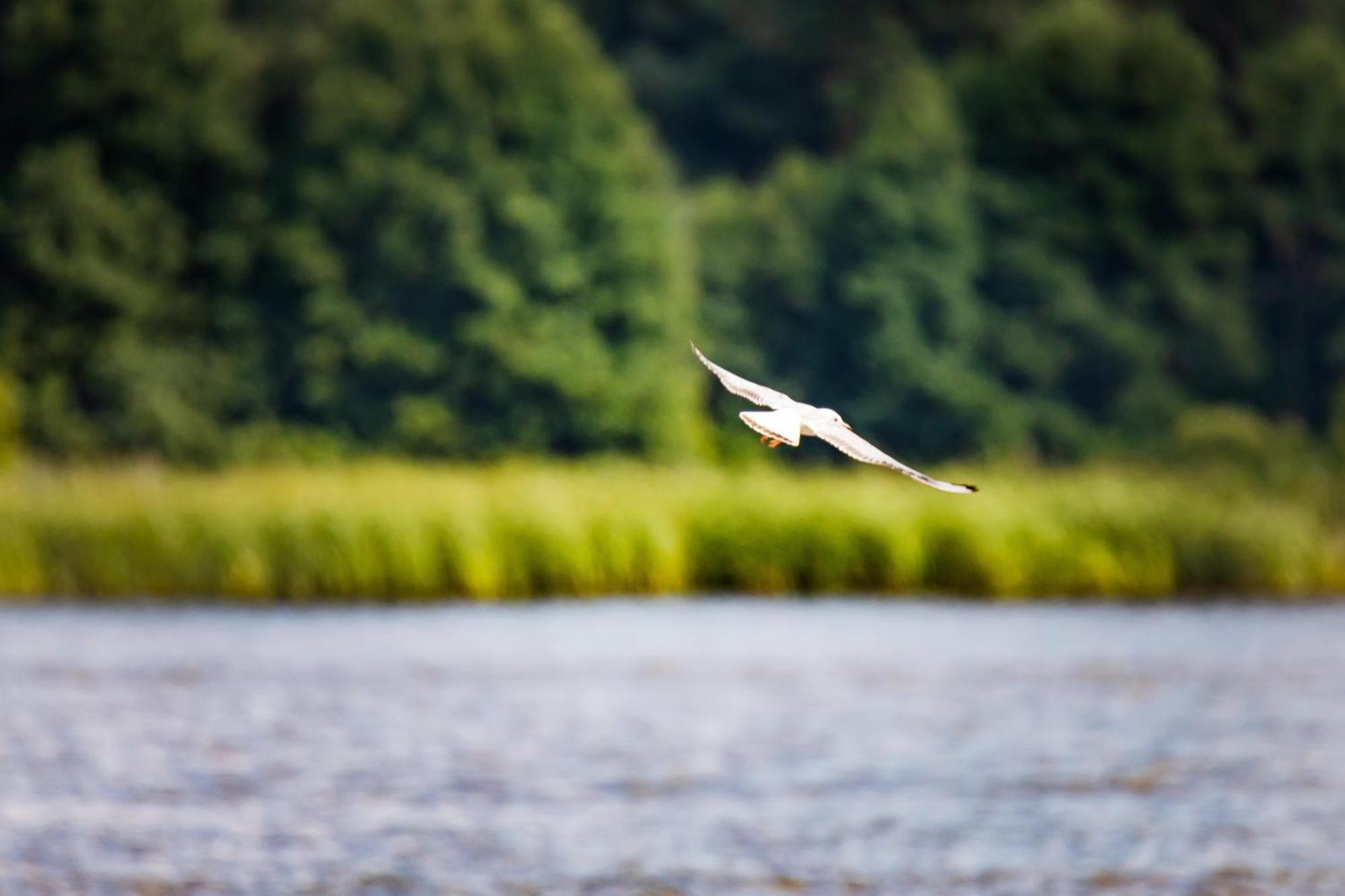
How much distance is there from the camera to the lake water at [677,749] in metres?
18.0

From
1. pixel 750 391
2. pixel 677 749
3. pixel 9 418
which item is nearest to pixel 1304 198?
pixel 9 418

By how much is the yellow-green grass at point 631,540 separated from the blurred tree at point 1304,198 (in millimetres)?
28851

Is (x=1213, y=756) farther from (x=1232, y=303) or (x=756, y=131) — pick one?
(x=756, y=131)

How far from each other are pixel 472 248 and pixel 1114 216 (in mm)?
16424

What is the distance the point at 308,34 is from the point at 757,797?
44.9 meters

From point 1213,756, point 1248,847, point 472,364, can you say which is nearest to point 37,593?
point 1213,756

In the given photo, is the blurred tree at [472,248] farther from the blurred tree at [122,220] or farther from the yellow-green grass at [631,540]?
the yellow-green grass at [631,540]

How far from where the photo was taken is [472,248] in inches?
2281

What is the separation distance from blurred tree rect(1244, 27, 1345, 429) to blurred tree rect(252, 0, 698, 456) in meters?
14.8

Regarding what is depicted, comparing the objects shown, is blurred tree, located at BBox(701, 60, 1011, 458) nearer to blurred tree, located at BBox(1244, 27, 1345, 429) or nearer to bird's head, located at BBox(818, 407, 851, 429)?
blurred tree, located at BBox(1244, 27, 1345, 429)

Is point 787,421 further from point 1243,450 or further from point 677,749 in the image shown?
point 1243,450

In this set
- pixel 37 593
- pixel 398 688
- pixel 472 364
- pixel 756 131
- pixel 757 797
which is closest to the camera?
pixel 757 797

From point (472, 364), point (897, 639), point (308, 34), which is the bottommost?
point (897, 639)

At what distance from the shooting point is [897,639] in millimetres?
31922
